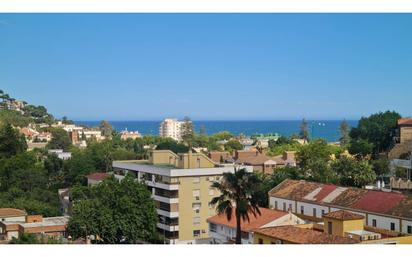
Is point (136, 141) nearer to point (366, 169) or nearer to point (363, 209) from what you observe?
point (366, 169)

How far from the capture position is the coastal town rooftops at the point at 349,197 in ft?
95.1

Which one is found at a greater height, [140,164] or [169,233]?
[140,164]

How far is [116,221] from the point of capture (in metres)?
30.1

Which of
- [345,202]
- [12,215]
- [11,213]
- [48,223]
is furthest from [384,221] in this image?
[11,213]

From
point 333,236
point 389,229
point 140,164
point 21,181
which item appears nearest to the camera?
point 333,236

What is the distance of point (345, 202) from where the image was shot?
3181 centimetres

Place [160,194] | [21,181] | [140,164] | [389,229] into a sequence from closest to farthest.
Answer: [389,229] < [160,194] < [140,164] < [21,181]

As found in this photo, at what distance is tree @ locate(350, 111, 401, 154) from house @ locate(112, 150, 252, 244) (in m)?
35.9

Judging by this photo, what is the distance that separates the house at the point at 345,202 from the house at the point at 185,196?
387 cm

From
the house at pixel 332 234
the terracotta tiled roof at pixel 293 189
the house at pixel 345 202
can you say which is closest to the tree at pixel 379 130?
the terracotta tiled roof at pixel 293 189

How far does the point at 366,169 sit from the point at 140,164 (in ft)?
51.8

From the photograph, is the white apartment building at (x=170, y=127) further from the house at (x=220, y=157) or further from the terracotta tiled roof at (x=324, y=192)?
the terracotta tiled roof at (x=324, y=192)

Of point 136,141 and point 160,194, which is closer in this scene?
point 160,194

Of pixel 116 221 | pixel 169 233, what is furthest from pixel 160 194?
pixel 116 221
